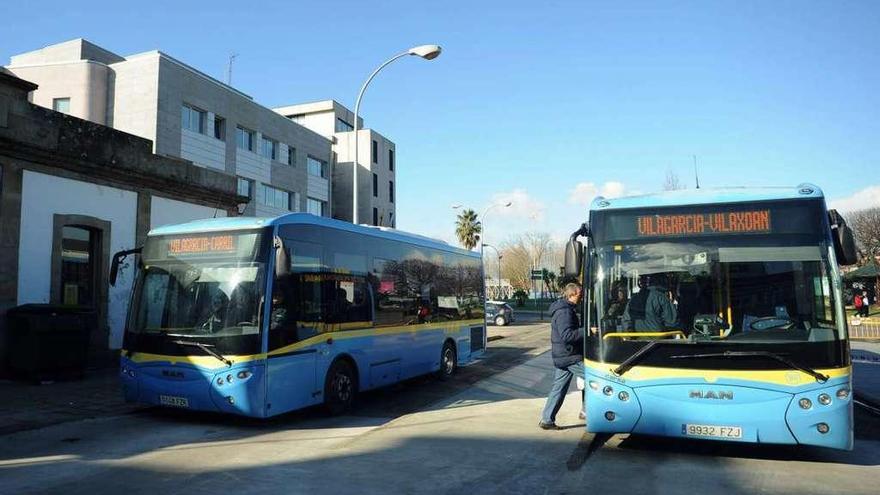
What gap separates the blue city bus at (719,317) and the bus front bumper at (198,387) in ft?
13.6

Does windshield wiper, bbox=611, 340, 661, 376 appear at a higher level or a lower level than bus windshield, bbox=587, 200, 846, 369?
lower

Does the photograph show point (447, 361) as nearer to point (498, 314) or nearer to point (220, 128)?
point (498, 314)

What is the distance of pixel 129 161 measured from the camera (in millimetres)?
15062

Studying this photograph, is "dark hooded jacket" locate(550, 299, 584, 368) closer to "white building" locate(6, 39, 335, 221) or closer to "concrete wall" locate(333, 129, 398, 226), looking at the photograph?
"white building" locate(6, 39, 335, 221)

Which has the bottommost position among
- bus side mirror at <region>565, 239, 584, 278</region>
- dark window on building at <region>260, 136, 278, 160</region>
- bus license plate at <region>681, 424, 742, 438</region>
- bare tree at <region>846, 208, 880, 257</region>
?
bus license plate at <region>681, 424, 742, 438</region>

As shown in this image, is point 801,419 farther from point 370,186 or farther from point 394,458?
point 370,186

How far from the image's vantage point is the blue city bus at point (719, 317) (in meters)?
5.92

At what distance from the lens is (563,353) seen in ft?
25.9

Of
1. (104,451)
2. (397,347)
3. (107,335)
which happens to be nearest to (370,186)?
(107,335)

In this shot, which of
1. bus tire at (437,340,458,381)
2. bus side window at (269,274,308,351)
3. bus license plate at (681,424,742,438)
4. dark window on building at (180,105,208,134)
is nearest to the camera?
bus license plate at (681,424,742,438)

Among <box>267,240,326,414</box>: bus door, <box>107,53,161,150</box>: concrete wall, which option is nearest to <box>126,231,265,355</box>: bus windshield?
<box>267,240,326,414</box>: bus door

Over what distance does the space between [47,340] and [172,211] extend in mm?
5562

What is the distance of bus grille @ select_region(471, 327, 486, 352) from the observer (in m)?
15.1

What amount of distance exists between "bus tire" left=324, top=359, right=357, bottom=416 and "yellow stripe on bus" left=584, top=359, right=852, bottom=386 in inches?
166
